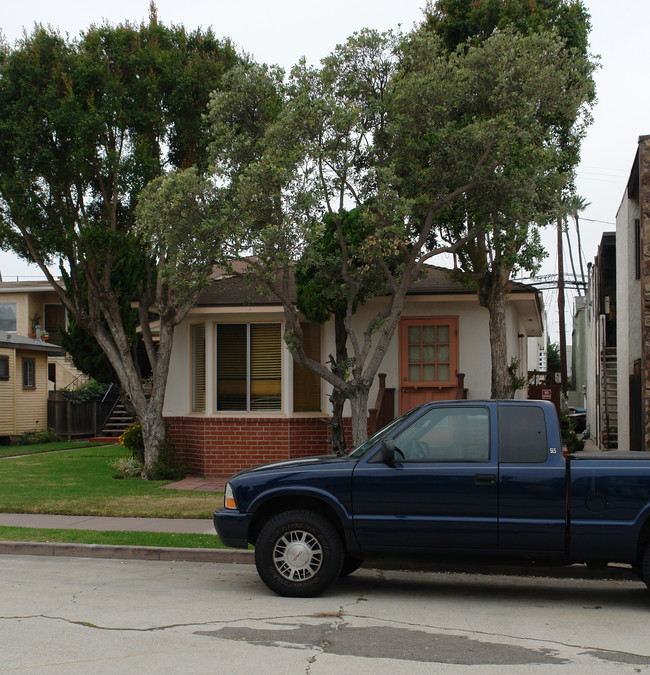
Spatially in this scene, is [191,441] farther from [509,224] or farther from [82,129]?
[509,224]

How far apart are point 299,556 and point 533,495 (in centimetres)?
213

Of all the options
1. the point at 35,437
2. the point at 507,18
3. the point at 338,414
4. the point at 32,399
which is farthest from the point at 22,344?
the point at 507,18

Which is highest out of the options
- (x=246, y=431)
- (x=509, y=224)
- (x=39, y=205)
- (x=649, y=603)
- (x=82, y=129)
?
(x=82, y=129)

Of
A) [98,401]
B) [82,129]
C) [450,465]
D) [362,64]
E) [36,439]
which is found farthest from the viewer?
[98,401]

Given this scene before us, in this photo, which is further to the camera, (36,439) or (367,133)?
(36,439)

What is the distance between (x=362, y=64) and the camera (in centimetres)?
1230

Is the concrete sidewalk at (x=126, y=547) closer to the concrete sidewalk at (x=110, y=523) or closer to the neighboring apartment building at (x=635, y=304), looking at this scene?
the concrete sidewalk at (x=110, y=523)

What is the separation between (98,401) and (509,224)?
21.5 m

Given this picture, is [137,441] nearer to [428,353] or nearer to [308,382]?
[308,382]

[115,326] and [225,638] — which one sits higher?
[115,326]

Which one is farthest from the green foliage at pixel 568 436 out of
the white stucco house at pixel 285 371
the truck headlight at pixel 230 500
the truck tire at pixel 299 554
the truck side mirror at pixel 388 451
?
the truck headlight at pixel 230 500

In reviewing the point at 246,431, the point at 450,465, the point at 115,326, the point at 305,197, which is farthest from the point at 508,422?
the point at 115,326

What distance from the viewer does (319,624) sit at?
650 centimetres

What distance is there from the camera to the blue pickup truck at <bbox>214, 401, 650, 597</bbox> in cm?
698
